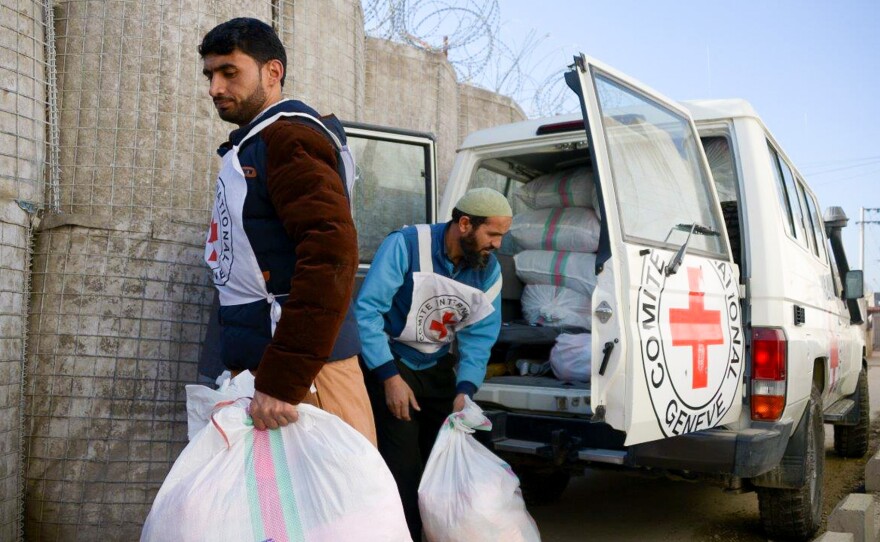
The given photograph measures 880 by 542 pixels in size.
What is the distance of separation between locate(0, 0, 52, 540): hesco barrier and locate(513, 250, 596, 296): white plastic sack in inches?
98.4

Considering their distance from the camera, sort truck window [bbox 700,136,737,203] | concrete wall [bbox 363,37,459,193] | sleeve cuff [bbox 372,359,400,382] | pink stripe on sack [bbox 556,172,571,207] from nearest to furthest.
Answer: sleeve cuff [bbox 372,359,400,382], truck window [bbox 700,136,737,203], pink stripe on sack [bbox 556,172,571,207], concrete wall [bbox 363,37,459,193]

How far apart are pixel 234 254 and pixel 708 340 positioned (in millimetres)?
1966

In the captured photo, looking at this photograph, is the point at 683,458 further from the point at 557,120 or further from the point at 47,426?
the point at 47,426

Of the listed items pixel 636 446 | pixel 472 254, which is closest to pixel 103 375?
pixel 472 254

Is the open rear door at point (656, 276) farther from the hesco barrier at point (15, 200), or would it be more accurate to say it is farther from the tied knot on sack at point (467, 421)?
the hesco barrier at point (15, 200)

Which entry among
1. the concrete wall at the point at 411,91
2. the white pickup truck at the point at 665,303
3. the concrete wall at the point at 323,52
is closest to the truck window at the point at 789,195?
the white pickup truck at the point at 665,303

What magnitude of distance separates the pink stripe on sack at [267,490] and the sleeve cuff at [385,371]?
1167 mm

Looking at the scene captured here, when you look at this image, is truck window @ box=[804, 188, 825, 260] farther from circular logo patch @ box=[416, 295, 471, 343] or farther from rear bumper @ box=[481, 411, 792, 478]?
circular logo patch @ box=[416, 295, 471, 343]

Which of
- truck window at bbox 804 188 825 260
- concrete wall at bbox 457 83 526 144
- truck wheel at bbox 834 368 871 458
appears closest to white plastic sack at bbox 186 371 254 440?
truck window at bbox 804 188 825 260

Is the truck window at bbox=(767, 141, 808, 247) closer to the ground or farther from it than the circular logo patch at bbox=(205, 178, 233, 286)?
farther from it

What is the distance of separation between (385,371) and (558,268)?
164 centimetres

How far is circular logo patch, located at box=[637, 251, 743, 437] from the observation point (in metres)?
2.83

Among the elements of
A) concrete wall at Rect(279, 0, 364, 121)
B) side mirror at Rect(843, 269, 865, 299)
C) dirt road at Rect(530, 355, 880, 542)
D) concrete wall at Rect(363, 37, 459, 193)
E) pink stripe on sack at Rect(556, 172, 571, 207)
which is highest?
concrete wall at Rect(363, 37, 459, 193)

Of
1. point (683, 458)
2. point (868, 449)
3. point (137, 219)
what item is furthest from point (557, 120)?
point (868, 449)
